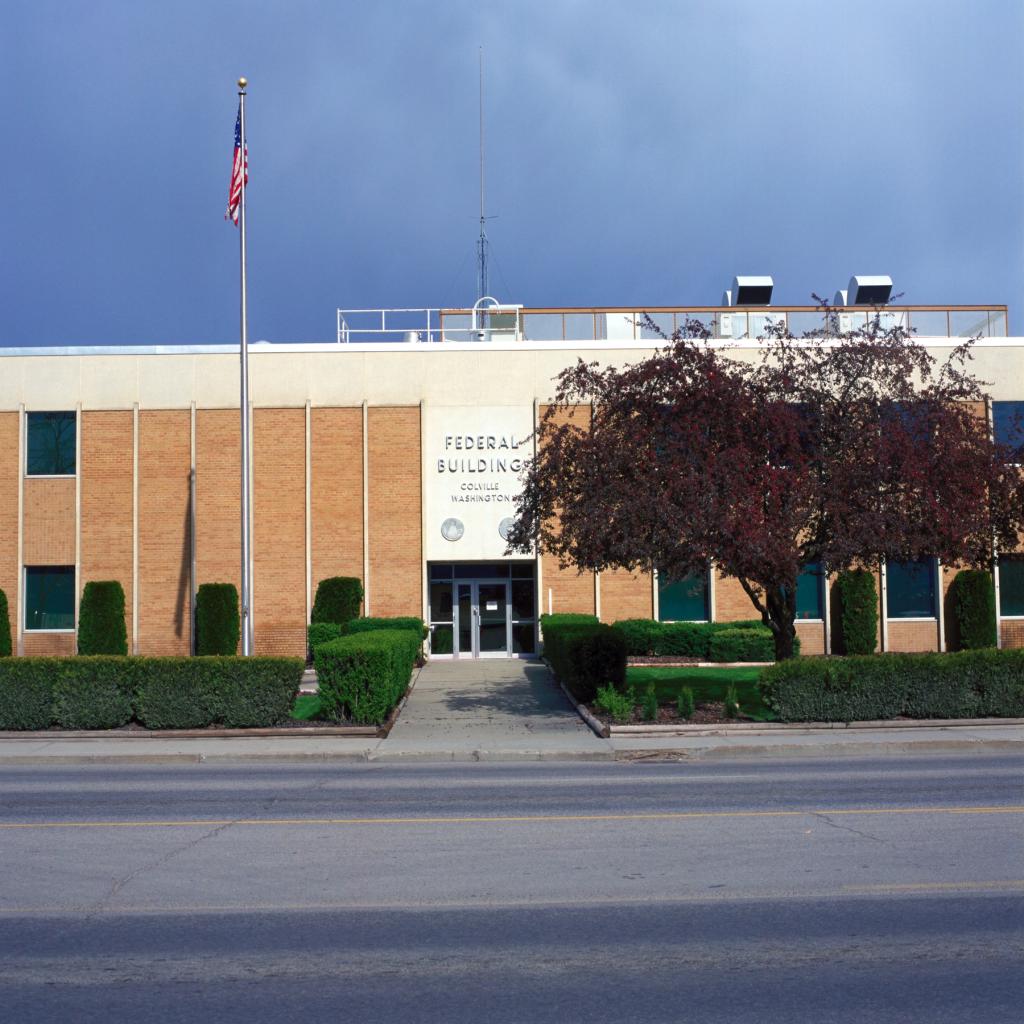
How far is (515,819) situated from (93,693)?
33.4 ft

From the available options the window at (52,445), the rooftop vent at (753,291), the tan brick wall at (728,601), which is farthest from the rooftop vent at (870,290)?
the window at (52,445)

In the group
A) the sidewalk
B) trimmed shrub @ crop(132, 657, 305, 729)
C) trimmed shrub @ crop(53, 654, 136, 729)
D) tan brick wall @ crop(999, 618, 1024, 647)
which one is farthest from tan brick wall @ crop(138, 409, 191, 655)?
tan brick wall @ crop(999, 618, 1024, 647)

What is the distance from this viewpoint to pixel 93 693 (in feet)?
61.4

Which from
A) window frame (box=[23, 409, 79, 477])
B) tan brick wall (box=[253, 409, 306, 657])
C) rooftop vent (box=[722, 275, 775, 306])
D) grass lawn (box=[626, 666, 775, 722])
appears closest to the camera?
grass lawn (box=[626, 666, 775, 722])

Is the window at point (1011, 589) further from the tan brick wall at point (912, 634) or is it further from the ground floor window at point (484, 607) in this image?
the ground floor window at point (484, 607)

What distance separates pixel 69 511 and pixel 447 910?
28.0 m

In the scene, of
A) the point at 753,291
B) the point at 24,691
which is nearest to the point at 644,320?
the point at 753,291

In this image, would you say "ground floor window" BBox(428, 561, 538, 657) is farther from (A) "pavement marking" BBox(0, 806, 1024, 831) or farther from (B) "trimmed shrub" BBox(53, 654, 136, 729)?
(A) "pavement marking" BBox(0, 806, 1024, 831)

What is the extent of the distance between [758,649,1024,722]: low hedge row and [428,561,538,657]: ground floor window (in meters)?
15.3

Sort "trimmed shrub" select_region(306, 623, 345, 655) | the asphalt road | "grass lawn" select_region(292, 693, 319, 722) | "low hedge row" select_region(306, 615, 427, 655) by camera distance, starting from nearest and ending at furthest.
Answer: the asphalt road, "grass lawn" select_region(292, 693, 319, 722), "low hedge row" select_region(306, 615, 427, 655), "trimmed shrub" select_region(306, 623, 345, 655)

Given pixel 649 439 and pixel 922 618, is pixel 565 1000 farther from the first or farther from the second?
pixel 922 618

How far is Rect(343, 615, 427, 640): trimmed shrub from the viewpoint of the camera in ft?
93.2

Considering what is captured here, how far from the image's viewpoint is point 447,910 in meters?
7.58

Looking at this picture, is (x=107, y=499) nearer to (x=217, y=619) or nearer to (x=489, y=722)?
(x=217, y=619)
